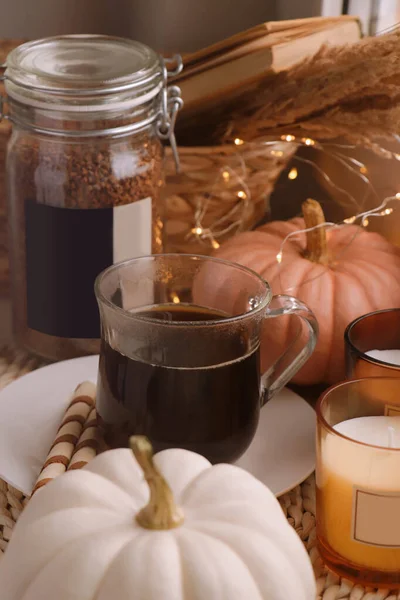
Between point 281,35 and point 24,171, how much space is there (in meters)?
0.31

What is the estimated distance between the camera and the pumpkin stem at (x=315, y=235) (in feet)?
3.18

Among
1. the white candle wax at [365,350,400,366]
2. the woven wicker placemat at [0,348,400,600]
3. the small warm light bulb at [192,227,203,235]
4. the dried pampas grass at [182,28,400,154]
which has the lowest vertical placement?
the woven wicker placemat at [0,348,400,600]

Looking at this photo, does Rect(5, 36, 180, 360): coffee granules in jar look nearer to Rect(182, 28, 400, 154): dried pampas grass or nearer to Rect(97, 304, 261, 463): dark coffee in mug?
Rect(182, 28, 400, 154): dried pampas grass

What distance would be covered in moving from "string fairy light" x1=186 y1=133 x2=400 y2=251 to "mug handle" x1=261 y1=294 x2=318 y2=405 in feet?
0.82

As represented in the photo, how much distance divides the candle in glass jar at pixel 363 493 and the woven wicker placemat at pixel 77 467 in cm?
3

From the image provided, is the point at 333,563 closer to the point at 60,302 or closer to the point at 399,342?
the point at 399,342

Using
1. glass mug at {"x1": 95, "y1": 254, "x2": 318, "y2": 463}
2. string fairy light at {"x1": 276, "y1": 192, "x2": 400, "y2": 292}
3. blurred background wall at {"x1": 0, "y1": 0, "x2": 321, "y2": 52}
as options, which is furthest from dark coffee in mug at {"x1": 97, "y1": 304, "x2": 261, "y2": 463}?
blurred background wall at {"x1": 0, "y1": 0, "x2": 321, "y2": 52}

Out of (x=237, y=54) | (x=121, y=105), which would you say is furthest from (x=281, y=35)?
(x=121, y=105)

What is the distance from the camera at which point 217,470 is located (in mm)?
631

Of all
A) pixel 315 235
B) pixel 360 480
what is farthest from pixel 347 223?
pixel 360 480

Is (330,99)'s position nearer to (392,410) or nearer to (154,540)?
(392,410)

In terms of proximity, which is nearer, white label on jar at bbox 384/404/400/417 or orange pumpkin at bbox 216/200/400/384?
white label on jar at bbox 384/404/400/417

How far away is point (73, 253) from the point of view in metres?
0.98

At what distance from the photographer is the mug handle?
2.74 ft
